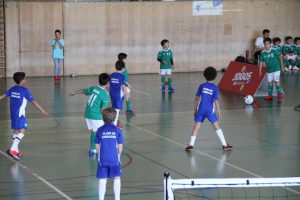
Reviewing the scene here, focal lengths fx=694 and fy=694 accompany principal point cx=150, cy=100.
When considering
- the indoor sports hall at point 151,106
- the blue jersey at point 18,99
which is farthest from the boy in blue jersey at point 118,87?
the blue jersey at point 18,99

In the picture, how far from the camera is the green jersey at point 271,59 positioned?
23.3m

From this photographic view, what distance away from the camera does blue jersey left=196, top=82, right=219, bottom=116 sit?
15516mm

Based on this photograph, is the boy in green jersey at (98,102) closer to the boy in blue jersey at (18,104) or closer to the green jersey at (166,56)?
the boy in blue jersey at (18,104)

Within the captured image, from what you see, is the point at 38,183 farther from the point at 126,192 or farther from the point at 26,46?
the point at 26,46

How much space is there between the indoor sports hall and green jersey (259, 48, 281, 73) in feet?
3.63

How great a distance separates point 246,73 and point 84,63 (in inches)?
349

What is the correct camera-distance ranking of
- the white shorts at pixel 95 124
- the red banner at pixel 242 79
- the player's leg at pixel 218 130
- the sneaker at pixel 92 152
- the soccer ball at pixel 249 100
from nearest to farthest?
the white shorts at pixel 95 124 → the sneaker at pixel 92 152 → the player's leg at pixel 218 130 → the soccer ball at pixel 249 100 → the red banner at pixel 242 79

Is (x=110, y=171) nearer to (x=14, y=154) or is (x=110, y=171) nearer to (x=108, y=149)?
(x=108, y=149)

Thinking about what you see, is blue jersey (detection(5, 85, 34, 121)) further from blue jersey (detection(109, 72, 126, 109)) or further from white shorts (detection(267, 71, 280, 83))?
white shorts (detection(267, 71, 280, 83))

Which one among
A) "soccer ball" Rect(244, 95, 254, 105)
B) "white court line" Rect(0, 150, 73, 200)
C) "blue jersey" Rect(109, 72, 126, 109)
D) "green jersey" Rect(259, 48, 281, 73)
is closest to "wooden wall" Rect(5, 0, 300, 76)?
"green jersey" Rect(259, 48, 281, 73)

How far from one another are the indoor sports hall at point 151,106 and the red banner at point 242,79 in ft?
0.93

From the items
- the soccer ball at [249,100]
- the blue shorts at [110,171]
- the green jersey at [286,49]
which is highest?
the green jersey at [286,49]

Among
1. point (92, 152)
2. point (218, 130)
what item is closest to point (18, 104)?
point (92, 152)

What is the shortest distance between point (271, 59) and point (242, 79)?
206 centimetres
